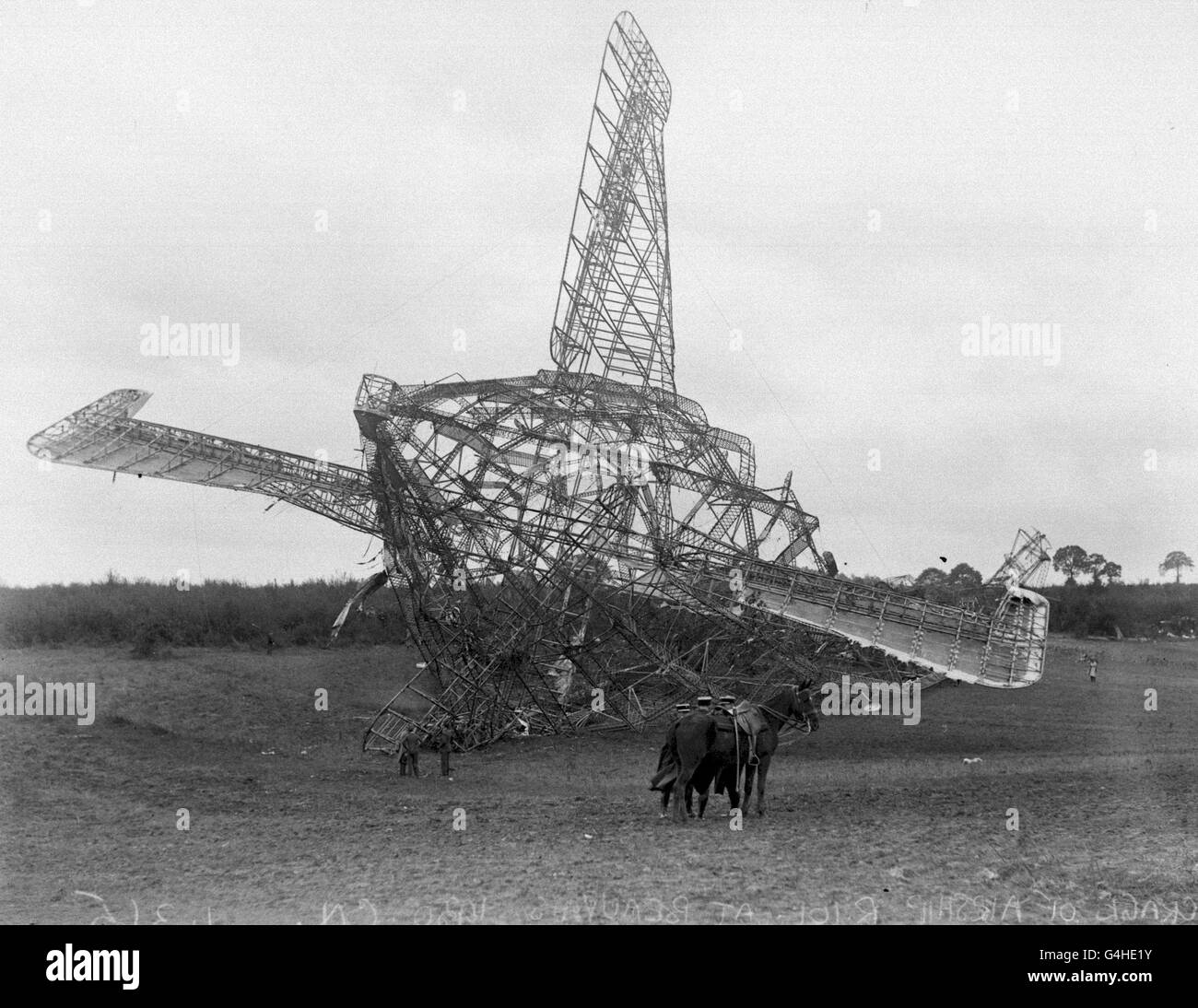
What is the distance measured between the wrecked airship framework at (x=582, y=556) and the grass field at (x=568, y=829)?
6.01ft

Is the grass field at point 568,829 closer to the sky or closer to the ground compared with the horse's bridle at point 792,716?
closer to the ground

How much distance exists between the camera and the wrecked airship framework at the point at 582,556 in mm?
24359

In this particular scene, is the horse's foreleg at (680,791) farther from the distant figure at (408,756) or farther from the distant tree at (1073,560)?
the distant tree at (1073,560)

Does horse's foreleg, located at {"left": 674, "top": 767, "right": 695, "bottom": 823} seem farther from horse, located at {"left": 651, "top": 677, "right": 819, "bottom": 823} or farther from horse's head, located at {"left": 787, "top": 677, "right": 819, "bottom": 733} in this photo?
horse's head, located at {"left": 787, "top": 677, "right": 819, "bottom": 733}

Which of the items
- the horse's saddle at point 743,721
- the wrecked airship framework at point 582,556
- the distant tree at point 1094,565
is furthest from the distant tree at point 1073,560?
the horse's saddle at point 743,721

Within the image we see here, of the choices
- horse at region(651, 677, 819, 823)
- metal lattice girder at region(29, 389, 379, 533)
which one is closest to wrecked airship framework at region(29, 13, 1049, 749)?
metal lattice girder at region(29, 389, 379, 533)

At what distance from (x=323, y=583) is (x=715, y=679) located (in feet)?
135

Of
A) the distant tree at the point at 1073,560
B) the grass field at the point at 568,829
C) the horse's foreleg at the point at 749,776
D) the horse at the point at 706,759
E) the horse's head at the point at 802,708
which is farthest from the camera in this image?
the distant tree at the point at 1073,560

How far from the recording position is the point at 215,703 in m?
32.5

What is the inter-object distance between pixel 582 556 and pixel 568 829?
9628 mm

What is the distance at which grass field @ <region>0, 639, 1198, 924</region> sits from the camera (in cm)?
1142

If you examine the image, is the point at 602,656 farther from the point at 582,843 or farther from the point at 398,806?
the point at 582,843

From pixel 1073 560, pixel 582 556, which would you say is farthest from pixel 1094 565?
pixel 582 556
